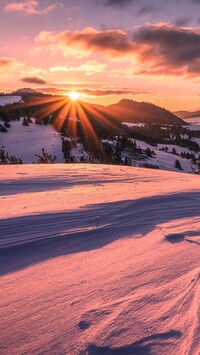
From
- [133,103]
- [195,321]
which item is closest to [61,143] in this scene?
[195,321]

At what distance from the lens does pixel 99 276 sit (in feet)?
6.11

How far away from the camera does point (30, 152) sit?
13.2 m

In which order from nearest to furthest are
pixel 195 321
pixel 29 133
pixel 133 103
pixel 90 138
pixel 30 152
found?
1. pixel 195 321
2. pixel 30 152
3. pixel 29 133
4. pixel 90 138
5. pixel 133 103

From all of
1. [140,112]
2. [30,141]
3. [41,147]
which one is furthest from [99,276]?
[140,112]

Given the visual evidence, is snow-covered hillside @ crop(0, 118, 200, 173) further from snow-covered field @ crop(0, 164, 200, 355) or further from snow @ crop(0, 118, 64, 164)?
snow-covered field @ crop(0, 164, 200, 355)

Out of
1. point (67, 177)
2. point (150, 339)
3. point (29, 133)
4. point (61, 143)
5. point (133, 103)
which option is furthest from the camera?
point (133, 103)

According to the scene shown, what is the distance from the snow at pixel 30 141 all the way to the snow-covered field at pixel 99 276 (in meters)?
9.49

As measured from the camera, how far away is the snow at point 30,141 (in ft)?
A: 43.0

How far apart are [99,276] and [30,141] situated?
1329 centimetres

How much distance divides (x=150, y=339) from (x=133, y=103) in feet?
286

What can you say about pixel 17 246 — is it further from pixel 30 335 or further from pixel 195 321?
pixel 195 321

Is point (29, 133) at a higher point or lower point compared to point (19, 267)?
higher

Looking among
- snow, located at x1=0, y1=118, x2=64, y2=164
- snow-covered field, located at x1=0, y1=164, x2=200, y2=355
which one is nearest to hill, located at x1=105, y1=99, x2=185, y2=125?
snow, located at x1=0, y1=118, x2=64, y2=164

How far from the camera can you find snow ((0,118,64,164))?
13117 mm
